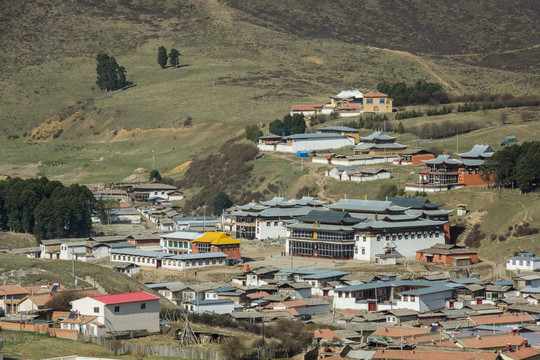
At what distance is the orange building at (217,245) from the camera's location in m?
109

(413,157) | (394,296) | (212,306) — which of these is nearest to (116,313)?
(212,306)

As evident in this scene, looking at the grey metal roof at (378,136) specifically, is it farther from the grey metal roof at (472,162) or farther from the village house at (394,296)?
the village house at (394,296)

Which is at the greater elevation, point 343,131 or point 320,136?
point 343,131

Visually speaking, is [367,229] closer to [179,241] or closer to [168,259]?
[168,259]

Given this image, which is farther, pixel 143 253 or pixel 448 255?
pixel 143 253

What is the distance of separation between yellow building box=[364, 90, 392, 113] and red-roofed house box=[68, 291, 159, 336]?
341 ft

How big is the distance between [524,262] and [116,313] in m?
45.0

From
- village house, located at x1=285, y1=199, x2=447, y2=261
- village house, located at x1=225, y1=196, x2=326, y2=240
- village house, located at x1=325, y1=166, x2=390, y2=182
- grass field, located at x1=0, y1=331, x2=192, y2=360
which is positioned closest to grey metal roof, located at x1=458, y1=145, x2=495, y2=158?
village house, located at x1=325, y1=166, x2=390, y2=182

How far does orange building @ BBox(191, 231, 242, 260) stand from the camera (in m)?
109

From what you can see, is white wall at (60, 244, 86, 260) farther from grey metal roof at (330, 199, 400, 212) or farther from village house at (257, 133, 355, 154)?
village house at (257, 133, 355, 154)

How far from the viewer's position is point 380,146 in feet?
462

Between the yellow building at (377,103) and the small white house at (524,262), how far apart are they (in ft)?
222

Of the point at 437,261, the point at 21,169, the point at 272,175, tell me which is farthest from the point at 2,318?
the point at 21,169

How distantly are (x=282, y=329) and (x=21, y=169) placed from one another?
9915cm
